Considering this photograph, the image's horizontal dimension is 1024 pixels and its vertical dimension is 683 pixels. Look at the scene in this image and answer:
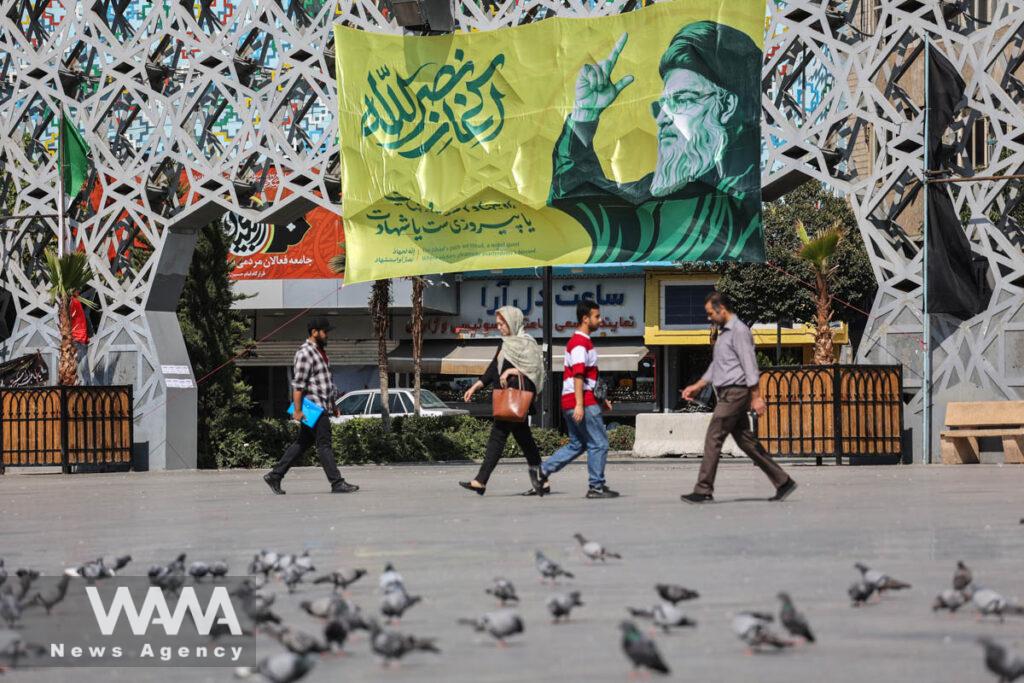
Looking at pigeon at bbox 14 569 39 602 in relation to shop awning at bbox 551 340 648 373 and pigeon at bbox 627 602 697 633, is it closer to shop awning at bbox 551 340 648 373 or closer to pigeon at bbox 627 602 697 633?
pigeon at bbox 627 602 697 633

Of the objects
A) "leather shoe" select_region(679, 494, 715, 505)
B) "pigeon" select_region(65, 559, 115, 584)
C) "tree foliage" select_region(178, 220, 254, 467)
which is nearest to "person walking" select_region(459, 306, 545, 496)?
"leather shoe" select_region(679, 494, 715, 505)

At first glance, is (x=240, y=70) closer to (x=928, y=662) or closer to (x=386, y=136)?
(x=386, y=136)

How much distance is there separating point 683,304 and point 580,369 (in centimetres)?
3500

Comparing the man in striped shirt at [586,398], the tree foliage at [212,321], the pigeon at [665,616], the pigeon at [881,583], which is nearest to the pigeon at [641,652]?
the pigeon at [665,616]

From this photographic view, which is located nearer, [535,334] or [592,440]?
[592,440]

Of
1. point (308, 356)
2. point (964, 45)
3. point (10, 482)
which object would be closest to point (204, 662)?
point (308, 356)

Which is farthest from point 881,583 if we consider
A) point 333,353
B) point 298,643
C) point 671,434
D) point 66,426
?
point 333,353

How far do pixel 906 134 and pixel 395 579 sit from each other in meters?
16.0

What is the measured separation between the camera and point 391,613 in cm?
636

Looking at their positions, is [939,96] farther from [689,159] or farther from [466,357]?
[466,357]

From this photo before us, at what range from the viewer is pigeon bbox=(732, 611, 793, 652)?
5684 mm

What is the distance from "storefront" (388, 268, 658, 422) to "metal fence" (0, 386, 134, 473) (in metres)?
23.0

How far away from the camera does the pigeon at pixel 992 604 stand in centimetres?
623

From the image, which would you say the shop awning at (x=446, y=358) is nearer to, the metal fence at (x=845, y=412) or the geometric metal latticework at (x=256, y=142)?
the geometric metal latticework at (x=256, y=142)
